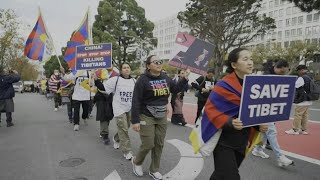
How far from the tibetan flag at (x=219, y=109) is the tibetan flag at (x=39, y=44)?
7509 mm

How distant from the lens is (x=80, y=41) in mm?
9016

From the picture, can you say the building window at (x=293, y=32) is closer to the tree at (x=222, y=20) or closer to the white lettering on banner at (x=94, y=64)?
the tree at (x=222, y=20)

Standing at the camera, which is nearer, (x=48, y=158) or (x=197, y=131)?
(x=197, y=131)

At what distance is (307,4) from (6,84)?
10851 mm

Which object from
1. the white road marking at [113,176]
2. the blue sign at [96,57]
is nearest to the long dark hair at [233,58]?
the white road marking at [113,176]

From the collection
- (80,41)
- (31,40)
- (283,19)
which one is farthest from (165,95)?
(283,19)

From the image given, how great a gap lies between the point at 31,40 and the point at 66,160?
5.18 m

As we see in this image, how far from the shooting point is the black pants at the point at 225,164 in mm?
3152

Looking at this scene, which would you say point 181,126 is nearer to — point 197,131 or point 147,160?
point 147,160

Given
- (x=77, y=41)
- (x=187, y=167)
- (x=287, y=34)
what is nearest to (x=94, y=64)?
(x=77, y=41)

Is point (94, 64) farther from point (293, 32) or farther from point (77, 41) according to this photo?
point (293, 32)

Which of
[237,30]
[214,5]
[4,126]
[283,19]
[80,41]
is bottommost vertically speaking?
[4,126]

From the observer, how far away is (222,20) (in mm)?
30531

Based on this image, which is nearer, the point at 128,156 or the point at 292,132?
the point at 128,156
